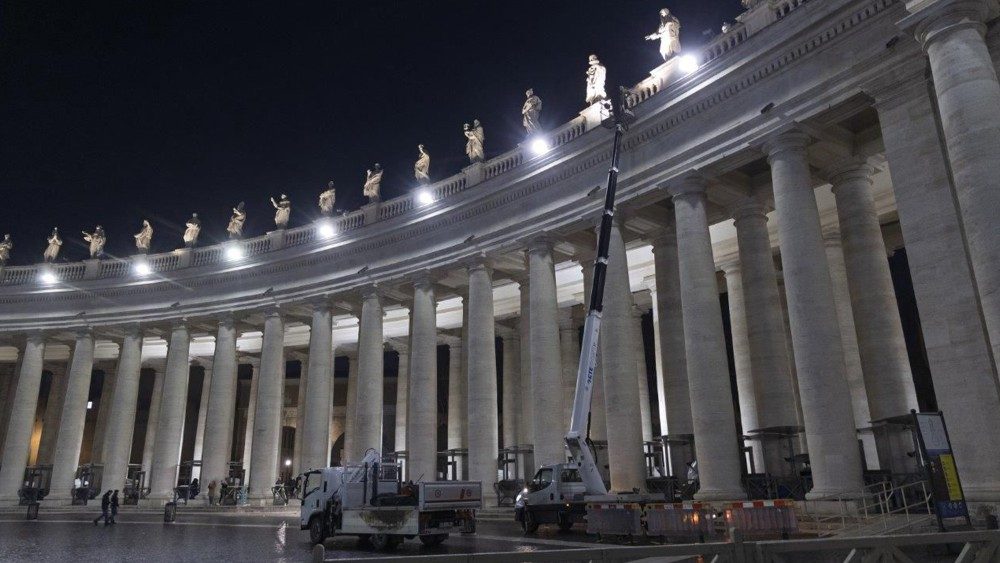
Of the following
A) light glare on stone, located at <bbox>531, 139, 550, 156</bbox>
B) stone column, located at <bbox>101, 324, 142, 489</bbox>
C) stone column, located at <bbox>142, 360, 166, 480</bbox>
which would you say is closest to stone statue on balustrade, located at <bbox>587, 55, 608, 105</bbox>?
light glare on stone, located at <bbox>531, 139, 550, 156</bbox>

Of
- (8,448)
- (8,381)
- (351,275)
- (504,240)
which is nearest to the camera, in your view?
(504,240)

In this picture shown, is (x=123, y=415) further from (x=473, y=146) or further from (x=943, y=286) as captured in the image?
(x=943, y=286)

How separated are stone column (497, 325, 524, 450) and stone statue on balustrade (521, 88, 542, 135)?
19.6 m

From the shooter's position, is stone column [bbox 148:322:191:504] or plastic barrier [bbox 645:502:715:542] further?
stone column [bbox 148:322:191:504]

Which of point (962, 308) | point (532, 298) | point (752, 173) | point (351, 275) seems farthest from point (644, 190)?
point (351, 275)

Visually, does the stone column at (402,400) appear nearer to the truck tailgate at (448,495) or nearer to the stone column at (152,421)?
the stone column at (152,421)

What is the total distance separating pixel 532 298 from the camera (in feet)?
119

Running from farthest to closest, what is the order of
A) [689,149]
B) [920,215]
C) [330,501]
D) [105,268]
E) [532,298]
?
[105,268] < [532,298] < [689,149] < [330,501] < [920,215]

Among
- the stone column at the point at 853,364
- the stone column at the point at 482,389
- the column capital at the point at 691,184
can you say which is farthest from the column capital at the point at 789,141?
the stone column at the point at 482,389

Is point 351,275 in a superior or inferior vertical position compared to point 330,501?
superior

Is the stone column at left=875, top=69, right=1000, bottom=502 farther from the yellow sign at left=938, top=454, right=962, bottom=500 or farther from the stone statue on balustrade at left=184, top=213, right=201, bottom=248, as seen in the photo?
the stone statue on balustrade at left=184, top=213, right=201, bottom=248

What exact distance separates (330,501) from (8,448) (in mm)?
41291

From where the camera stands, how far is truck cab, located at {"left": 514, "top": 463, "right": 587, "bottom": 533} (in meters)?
26.7

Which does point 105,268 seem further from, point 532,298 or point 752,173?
point 752,173
